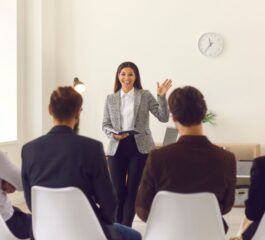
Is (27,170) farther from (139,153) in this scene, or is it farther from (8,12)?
(8,12)

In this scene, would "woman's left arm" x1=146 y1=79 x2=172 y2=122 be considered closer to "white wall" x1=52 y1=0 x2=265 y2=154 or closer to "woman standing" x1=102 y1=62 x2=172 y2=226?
"woman standing" x1=102 y1=62 x2=172 y2=226

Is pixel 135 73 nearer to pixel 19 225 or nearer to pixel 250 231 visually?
pixel 19 225

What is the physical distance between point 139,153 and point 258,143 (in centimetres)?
271

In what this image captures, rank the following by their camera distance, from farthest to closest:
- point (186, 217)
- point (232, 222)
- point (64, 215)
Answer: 1. point (232, 222)
2. point (64, 215)
3. point (186, 217)

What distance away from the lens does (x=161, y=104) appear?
3.46 meters

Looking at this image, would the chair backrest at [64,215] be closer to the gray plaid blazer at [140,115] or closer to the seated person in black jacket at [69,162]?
the seated person in black jacket at [69,162]

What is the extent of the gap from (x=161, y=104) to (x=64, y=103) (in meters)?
1.43

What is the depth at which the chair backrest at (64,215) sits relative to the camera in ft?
6.10

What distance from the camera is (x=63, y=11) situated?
604 cm

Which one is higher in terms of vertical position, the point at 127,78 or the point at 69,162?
the point at 127,78

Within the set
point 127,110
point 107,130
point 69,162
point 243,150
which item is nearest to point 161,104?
point 127,110

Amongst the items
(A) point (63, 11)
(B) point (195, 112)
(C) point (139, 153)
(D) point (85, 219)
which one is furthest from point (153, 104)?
(A) point (63, 11)

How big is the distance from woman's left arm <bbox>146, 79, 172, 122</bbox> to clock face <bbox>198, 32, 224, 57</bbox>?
A: 2.40 meters

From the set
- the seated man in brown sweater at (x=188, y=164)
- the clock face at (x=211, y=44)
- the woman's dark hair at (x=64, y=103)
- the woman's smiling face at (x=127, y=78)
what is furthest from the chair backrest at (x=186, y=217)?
the clock face at (x=211, y=44)
